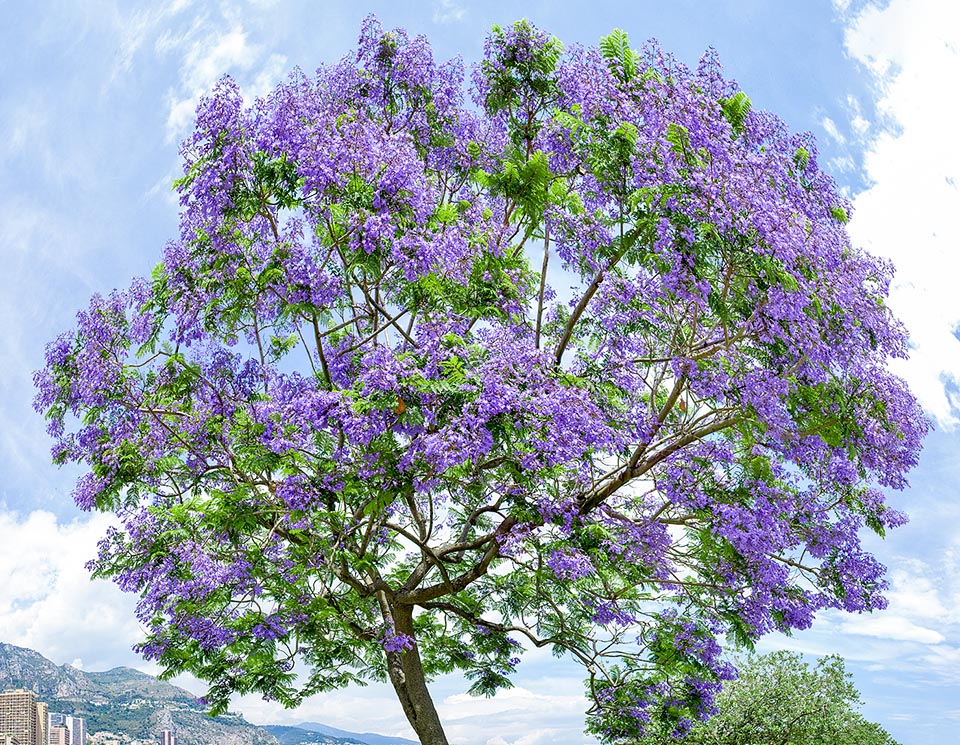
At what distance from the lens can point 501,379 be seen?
311 inches

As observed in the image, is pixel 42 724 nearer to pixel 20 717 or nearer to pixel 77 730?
pixel 20 717

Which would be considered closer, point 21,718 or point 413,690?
point 413,690

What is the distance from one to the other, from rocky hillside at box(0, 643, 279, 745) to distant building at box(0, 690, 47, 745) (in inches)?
412

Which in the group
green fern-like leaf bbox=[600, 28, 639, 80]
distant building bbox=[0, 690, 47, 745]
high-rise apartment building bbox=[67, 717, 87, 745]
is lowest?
high-rise apartment building bbox=[67, 717, 87, 745]

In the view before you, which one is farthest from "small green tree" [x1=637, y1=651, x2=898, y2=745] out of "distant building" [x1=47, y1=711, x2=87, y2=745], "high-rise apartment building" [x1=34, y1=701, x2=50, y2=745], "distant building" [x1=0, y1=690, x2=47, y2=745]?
"distant building" [x1=47, y1=711, x2=87, y2=745]

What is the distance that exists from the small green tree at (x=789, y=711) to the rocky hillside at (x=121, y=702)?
55.1 meters

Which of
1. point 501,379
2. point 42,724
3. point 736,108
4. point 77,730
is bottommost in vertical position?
point 77,730

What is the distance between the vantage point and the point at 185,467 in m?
9.96

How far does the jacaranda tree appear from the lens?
8.15 m

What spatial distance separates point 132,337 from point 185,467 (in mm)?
1522

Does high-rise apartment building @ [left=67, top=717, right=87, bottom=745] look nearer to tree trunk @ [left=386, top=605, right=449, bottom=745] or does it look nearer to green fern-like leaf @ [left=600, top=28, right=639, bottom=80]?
tree trunk @ [left=386, top=605, right=449, bottom=745]

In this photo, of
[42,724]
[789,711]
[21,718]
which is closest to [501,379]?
[789,711]

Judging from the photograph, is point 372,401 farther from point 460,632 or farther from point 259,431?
point 460,632

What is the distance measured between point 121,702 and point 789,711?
69066 mm
